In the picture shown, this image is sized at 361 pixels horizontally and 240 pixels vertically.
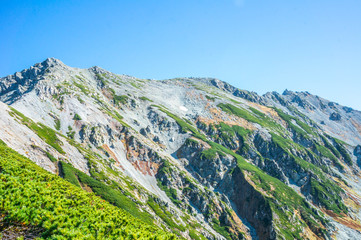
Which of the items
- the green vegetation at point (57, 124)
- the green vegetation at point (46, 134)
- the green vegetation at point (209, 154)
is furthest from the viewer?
the green vegetation at point (209, 154)

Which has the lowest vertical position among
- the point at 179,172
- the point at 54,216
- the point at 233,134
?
the point at 54,216

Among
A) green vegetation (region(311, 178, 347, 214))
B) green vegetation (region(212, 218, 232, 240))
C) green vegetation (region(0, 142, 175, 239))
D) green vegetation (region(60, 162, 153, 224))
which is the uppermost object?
green vegetation (region(311, 178, 347, 214))

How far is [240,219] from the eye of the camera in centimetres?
11500

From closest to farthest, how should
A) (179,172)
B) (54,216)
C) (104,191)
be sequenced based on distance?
(54,216) → (104,191) → (179,172)

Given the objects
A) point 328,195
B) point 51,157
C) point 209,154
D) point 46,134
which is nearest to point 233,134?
point 209,154

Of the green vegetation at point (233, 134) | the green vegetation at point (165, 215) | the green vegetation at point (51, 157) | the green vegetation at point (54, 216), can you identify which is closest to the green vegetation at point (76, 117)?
the green vegetation at point (51, 157)

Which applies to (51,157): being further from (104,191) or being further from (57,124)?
(57,124)

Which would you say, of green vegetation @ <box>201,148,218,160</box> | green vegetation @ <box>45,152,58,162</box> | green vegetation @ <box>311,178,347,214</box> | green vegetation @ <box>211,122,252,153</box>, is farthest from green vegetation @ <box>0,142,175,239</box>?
green vegetation @ <box>211,122,252,153</box>

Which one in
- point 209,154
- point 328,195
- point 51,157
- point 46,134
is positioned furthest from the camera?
point 209,154

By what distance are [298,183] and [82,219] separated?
166m

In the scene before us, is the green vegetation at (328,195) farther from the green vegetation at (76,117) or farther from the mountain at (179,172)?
the green vegetation at (76,117)

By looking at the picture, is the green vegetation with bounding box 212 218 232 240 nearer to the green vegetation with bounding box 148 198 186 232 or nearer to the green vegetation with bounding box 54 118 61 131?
the green vegetation with bounding box 148 198 186 232

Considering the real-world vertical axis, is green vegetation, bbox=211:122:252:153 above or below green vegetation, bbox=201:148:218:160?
above

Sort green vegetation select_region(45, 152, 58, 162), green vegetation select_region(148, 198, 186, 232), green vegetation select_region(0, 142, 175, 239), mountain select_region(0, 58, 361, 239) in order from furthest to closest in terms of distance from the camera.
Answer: green vegetation select_region(148, 198, 186, 232) → mountain select_region(0, 58, 361, 239) → green vegetation select_region(45, 152, 58, 162) → green vegetation select_region(0, 142, 175, 239)
